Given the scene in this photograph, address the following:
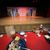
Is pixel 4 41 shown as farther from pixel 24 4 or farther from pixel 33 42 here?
pixel 24 4

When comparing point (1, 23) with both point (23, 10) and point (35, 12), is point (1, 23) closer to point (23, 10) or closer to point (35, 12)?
point (23, 10)

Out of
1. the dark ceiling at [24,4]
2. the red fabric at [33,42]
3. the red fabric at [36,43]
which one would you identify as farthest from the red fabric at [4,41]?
the dark ceiling at [24,4]

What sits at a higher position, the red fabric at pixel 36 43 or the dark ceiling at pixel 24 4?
the dark ceiling at pixel 24 4

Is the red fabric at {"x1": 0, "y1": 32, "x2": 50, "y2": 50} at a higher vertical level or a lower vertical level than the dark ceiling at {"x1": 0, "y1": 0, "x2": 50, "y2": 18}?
lower

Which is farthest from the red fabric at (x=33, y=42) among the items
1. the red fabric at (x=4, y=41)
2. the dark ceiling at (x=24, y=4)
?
the dark ceiling at (x=24, y=4)

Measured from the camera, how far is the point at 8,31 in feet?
6.70

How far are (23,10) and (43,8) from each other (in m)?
0.58

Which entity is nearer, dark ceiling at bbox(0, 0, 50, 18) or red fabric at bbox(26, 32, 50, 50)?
red fabric at bbox(26, 32, 50, 50)

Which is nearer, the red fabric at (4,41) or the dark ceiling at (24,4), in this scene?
the red fabric at (4,41)

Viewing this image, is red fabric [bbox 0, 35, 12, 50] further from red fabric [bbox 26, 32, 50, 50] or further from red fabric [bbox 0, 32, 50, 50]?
red fabric [bbox 26, 32, 50, 50]

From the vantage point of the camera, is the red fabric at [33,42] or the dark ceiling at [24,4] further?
the dark ceiling at [24,4]

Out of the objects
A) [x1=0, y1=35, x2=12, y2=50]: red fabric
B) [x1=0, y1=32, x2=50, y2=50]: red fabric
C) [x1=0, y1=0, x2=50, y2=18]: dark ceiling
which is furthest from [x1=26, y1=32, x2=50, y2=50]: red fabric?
[x1=0, y1=0, x2=50, y2=18]: dark ceiling

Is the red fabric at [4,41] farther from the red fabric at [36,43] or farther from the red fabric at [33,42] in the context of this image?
the red fabric at [36,43]

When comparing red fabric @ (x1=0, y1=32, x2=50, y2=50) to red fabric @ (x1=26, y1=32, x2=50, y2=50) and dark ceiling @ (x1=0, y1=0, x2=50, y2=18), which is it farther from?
dark ceiling @ (x1=0, y1=0, x2=50, y2=18)
